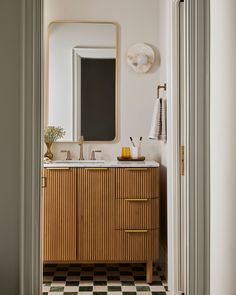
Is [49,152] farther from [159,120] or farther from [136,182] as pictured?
[159,120]

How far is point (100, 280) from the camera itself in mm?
3252

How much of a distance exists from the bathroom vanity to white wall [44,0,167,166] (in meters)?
0.65

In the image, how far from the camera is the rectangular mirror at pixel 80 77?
3.78m

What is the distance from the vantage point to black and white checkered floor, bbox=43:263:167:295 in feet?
9.88
